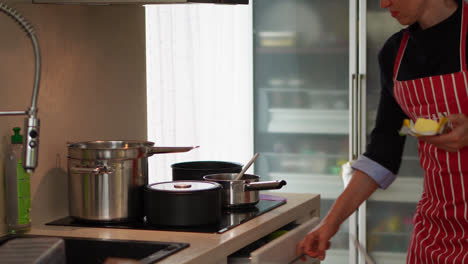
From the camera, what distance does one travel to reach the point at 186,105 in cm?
326

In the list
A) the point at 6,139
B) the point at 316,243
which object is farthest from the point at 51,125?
the point at 316,243

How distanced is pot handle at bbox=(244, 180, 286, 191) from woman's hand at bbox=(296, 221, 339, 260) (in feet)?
0.59

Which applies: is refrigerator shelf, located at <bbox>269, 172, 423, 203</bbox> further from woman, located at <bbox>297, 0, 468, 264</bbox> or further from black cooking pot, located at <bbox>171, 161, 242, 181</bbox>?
woman, located at <bbox>297, 0, 468, 264</bbox>

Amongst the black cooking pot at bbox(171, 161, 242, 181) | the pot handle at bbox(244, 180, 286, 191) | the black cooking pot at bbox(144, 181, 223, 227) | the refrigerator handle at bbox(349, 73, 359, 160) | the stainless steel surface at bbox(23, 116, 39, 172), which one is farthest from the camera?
the refrigerator handle at bbox(349, 73, 359, 160)

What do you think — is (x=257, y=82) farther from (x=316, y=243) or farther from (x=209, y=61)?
(x=316, y=243)

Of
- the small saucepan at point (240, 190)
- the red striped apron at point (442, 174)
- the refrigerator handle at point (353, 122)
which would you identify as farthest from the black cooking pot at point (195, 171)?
the refrigerator handle at point (353, 122)

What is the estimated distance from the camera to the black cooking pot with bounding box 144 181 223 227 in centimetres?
144

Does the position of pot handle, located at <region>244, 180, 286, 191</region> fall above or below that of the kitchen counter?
above

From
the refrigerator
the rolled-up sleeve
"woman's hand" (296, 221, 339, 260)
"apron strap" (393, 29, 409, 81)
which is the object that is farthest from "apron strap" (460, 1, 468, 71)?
the refrigerator

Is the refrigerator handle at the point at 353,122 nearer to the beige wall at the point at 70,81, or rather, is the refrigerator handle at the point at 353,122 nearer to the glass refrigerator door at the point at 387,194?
the glass refrigerator door at the point at 387,194

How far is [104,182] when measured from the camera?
146 cm

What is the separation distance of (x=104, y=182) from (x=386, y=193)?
2009 millimetres

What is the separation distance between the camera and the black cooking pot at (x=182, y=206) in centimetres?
144

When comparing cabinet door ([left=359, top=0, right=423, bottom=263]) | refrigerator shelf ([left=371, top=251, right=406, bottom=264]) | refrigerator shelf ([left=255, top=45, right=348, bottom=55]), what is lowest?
refrigerator shelf ([left=371, top=251, right=406, bottom=264])
